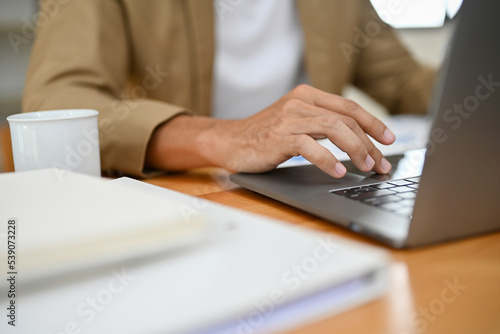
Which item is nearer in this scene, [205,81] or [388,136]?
[388,136]

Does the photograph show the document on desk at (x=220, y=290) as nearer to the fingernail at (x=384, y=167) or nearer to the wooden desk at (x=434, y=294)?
the wooden desk at (x=434, y=294)

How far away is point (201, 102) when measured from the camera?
44.8 inches

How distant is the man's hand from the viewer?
1.81 feet

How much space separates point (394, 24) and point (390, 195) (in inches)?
77.2

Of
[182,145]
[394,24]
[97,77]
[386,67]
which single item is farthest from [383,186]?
[394,24]

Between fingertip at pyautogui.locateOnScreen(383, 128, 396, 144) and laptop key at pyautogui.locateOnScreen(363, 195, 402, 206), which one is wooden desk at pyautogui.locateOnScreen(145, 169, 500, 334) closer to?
laptop key at pyautogui.locateOnScreen(363, 195, 402, 206)

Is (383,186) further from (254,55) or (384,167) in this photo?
(254,55)

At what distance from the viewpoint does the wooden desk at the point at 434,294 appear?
258mm

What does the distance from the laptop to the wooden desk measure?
0.01 m

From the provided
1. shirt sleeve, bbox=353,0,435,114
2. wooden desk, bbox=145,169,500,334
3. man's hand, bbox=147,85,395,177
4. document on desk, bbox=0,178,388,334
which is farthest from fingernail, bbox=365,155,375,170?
shirt sleeve, bbox=353,0,435,114

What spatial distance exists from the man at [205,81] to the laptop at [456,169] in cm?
12

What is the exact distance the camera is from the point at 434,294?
0.97 feet

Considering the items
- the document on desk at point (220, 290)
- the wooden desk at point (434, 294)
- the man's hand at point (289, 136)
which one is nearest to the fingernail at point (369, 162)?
the man's hand at point (289, 136)

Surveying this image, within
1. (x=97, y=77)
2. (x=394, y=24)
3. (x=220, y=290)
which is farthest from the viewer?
(x=394, y=24)
